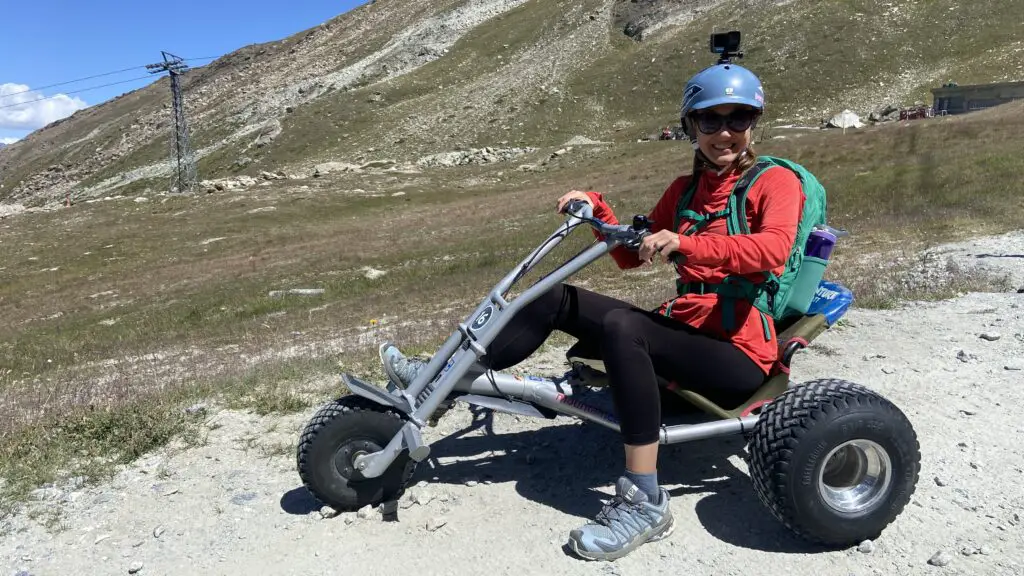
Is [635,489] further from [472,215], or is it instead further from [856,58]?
[856,58]

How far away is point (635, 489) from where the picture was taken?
3693 millimetres

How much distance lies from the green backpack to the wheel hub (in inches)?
79.2

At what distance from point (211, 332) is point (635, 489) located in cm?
1465

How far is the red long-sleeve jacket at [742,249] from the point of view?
352 centimetres

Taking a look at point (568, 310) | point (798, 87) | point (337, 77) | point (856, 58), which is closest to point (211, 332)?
point (568, 310)

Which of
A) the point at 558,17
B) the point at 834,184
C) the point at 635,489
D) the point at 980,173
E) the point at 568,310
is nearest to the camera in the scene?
the point at 635,489

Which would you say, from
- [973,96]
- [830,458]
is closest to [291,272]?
[830,458]

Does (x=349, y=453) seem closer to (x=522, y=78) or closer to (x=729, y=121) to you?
(x=729, y=121)

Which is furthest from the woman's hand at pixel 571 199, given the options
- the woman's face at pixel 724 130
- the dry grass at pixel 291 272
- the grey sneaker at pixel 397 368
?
the dry grass at pixel 291 272

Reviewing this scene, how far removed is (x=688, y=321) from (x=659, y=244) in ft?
2.68

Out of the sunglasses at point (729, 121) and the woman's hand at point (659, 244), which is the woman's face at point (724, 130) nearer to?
the sunglasses at point (729, 121)

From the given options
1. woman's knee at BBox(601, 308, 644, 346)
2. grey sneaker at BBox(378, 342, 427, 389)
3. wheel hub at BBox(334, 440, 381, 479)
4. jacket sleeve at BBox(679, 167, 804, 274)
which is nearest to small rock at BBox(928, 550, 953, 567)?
jacket sleeve at BBox(679, 167, 804, 274)

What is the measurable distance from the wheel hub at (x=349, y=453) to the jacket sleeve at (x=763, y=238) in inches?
86.5

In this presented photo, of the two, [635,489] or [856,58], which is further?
[856,58]
